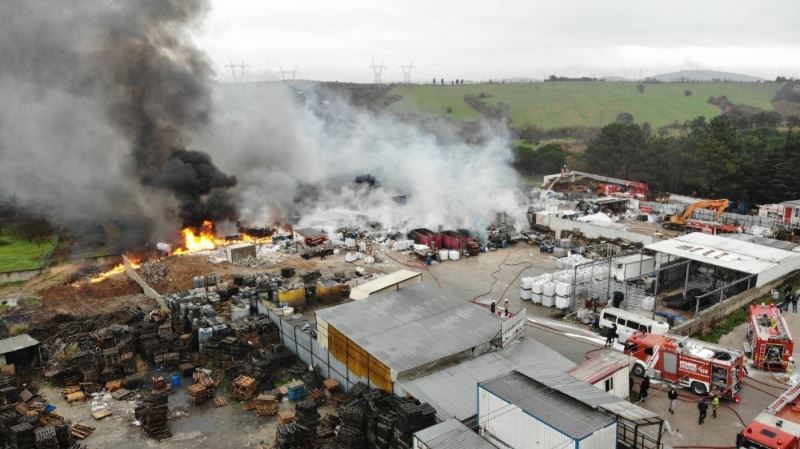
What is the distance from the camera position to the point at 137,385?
17.7 m

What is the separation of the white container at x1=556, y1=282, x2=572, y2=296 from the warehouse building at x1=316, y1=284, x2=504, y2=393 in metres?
6.45

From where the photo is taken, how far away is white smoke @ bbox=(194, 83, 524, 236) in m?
40.4

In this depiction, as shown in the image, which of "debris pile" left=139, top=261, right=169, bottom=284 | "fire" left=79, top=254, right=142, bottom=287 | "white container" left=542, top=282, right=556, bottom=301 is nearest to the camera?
"white container" left=542, top=282, right=556, bottom=301

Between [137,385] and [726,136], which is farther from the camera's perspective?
[726,136]

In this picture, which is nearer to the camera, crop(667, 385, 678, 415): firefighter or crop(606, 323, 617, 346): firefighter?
crop(667, 385, 678, 415): firefighter

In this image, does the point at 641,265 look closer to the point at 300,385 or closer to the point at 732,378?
the point at 732,378

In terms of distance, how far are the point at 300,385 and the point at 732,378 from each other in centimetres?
1273

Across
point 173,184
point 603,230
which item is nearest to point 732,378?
point 603,230

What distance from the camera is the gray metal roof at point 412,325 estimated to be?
15875mm

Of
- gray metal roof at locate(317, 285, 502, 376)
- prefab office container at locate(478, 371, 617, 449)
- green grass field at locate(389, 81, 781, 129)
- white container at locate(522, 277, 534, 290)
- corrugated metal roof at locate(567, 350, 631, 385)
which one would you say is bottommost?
white container at locate(522, 277, 534, 290)

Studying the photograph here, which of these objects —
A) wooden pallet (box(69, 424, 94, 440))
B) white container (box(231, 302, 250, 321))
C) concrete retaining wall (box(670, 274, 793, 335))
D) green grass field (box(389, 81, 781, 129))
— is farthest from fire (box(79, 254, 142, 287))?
green grass field (box(389, 81, 781, 129))

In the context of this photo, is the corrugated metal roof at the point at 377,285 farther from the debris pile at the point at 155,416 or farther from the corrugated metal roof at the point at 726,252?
the corrugated metal roof at the point at 726,252

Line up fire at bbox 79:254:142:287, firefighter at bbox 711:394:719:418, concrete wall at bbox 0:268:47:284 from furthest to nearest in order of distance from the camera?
concrete wall at bbox 0:268:47:284 → fire at bbox 79:254:142:287 → firefighter at bbox 711:394:719:418

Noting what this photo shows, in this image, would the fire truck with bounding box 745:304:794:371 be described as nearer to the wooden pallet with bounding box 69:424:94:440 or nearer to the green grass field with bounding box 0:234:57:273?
the wooden pallet with bounding box 69:424:94:440
